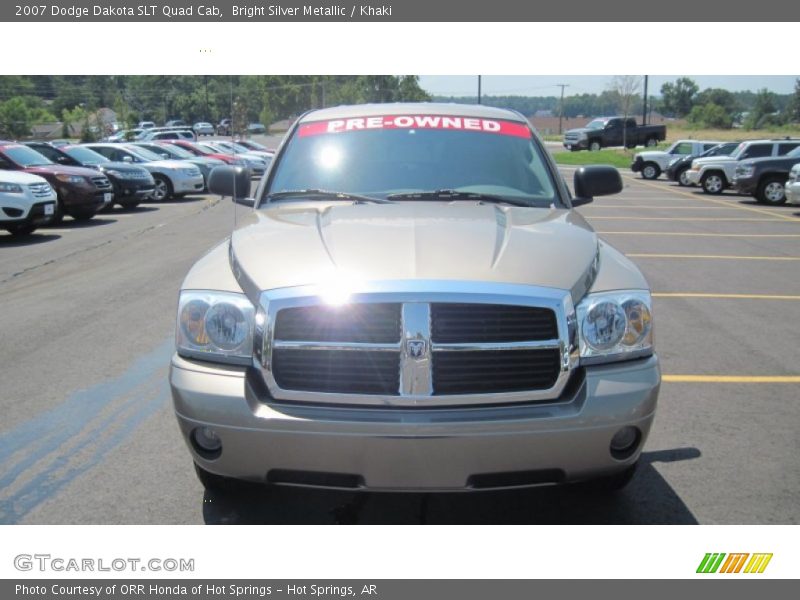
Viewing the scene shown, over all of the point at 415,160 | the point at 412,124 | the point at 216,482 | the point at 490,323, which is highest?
the point at 412,124

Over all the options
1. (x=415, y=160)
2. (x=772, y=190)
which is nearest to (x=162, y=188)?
(x=772, y=190)

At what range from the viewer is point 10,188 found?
45.8 feet

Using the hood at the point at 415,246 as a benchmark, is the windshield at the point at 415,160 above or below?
above

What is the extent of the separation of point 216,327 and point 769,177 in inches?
843

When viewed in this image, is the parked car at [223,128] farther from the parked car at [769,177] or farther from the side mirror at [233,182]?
the side mirror at [233,182]

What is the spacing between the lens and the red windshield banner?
4891mm

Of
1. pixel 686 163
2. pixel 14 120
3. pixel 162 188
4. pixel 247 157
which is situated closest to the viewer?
pixel 162 188

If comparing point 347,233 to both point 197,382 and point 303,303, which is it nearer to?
point 303,303

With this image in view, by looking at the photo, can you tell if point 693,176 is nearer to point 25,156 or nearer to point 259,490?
point 25,156

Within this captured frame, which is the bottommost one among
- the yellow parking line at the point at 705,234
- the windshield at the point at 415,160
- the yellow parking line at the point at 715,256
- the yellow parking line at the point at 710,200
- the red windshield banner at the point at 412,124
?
the yellow parking line at the point at 710,200

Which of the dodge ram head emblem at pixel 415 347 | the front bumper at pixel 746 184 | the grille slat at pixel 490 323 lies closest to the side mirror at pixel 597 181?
the grille slat at pixel 490 323

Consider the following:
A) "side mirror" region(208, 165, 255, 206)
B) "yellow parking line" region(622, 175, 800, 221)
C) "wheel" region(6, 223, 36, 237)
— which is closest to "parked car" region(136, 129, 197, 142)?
"yellow parking line" region(622, 175, 800, 221)

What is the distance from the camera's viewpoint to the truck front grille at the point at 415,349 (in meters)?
3.00

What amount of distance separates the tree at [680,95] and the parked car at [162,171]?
97.6 metres
